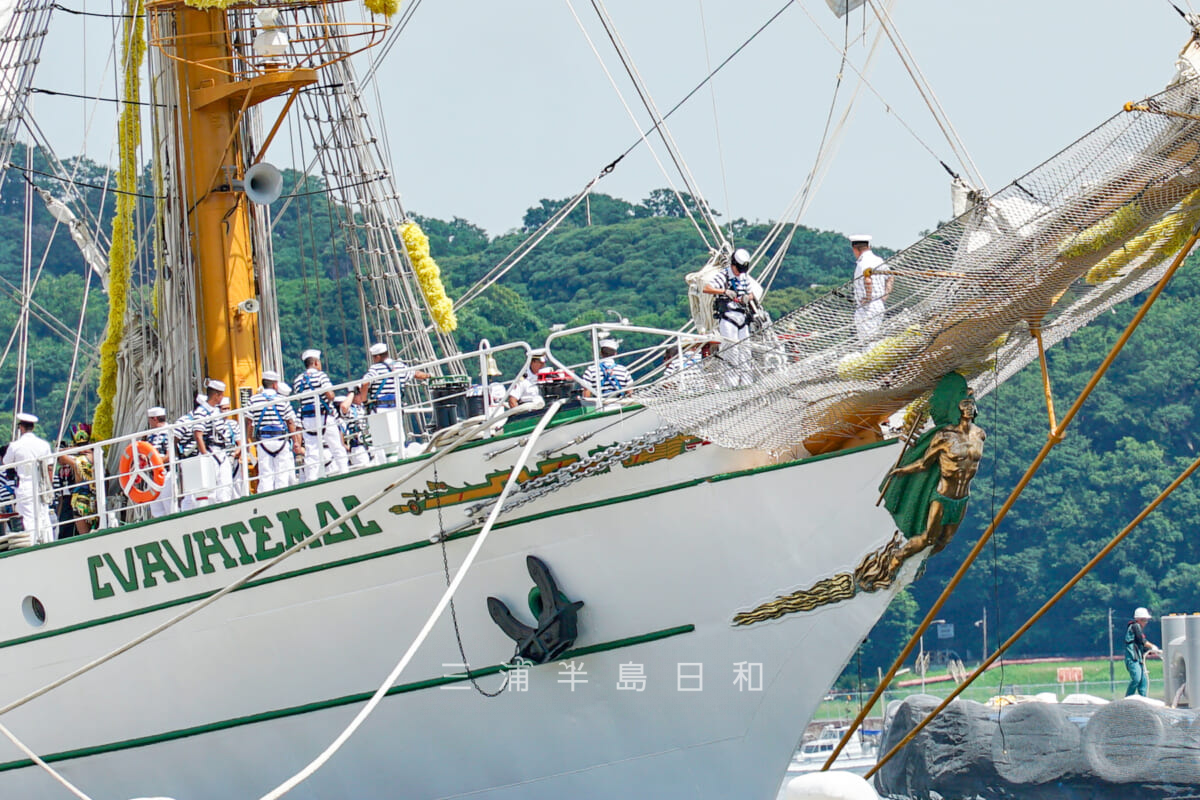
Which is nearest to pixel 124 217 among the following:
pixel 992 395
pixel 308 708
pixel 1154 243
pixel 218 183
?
pixel 218 183

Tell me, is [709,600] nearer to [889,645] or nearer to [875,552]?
[875,552]

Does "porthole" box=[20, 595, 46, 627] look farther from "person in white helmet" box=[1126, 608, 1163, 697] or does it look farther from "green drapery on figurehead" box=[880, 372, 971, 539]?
"person in white helmet" box=[1126, 608, 1163, 697]

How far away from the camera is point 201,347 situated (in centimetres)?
1588

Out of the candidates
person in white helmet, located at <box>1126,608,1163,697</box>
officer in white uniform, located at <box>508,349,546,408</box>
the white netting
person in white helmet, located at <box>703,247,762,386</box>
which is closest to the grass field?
person in white helmet, located at <box>1126,608,1163,697</box>

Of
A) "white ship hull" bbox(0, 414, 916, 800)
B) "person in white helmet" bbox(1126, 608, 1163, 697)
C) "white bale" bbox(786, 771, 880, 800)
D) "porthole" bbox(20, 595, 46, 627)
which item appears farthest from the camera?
"person in white helmet" bbox(1126, 608, 1163, 697)

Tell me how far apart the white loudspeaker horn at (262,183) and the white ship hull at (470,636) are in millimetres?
3856

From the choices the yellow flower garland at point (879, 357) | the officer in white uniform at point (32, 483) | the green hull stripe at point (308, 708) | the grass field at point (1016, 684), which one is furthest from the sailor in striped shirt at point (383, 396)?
the grass field at point (1016, 684)

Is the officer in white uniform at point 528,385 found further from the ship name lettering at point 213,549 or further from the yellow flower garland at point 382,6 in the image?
the yellow flower garland at point 382,6

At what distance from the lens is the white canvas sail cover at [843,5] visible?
16.3 metres

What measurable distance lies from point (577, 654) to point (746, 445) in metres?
2.00

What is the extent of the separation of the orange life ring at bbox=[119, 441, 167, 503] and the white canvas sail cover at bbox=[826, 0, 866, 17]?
25.1ft

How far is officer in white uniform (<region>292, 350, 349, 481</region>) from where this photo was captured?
1269cm

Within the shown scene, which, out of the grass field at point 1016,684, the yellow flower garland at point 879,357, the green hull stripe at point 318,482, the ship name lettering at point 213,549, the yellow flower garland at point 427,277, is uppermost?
the yellow flower garland at point 427,277

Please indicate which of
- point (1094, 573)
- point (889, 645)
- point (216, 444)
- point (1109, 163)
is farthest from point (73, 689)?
point (1094, 573)
